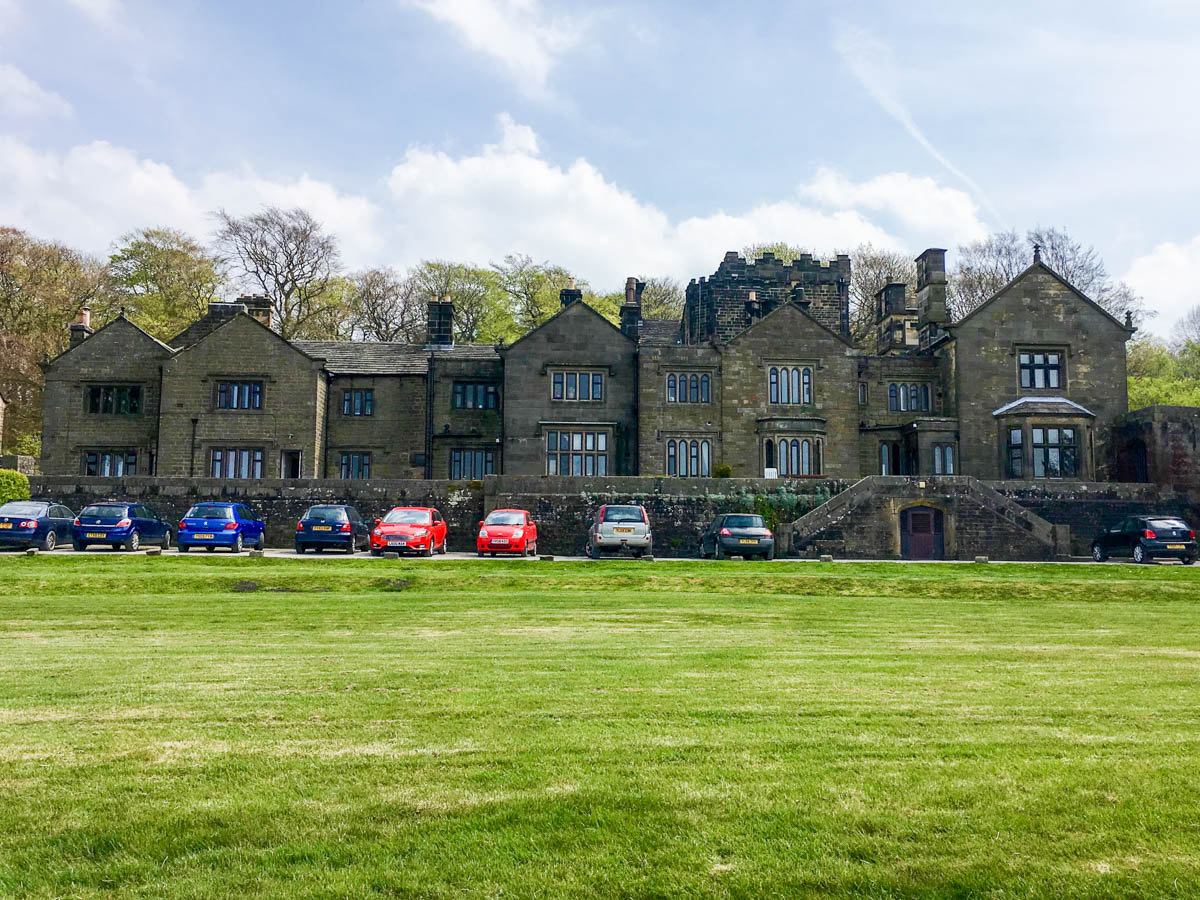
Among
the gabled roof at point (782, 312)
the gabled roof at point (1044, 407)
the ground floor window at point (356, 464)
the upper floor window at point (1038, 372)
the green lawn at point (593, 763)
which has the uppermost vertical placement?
the gabled roof at point (782, 312)

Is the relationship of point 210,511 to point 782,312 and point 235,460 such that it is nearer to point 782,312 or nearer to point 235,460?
point 235,460

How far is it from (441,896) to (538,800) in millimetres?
1052

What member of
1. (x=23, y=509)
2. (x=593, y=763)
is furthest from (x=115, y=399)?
(x=593, y=763)

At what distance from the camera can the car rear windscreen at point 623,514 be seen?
30516 millimetres

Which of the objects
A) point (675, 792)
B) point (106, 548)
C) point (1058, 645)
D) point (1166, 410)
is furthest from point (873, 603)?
point (1166, 410)

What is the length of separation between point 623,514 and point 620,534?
3.44ft

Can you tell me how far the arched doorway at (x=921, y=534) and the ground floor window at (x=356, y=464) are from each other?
23689 mm

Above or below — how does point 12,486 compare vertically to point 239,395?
below

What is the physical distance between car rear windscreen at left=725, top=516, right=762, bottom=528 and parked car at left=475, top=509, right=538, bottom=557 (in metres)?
6.32

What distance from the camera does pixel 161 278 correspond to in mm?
58219

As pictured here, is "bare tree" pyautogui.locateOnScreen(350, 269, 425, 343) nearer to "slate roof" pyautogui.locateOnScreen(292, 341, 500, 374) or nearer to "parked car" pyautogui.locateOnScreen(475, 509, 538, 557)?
"slate roof" pyautogui.locateOnScreen(292, 341, 500, 374)

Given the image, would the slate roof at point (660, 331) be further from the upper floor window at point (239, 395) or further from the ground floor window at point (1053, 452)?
the upper floor window at point (239, 395)

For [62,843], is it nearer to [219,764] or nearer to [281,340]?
[219,764]

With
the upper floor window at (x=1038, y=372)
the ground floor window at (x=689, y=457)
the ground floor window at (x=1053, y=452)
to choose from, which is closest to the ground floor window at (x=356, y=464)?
the ground floor window at (x=689, y=457)
